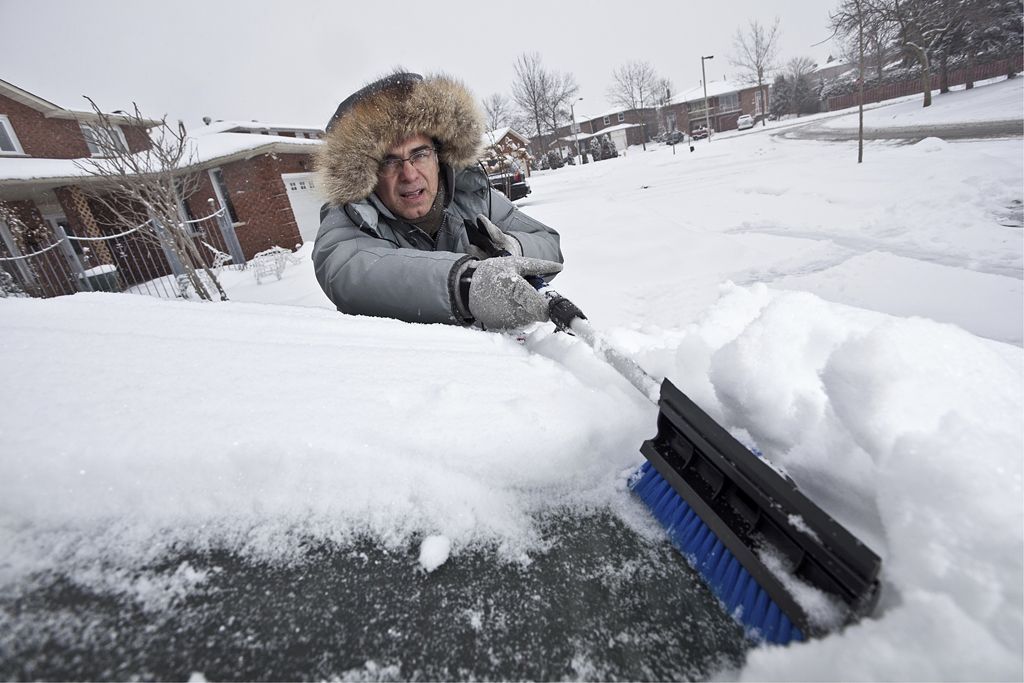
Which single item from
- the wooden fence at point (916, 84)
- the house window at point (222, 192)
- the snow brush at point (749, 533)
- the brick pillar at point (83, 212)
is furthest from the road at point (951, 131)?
the brick pillar at point (83, 212)

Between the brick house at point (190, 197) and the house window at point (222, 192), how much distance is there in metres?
0.02

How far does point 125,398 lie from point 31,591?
1.11 feet

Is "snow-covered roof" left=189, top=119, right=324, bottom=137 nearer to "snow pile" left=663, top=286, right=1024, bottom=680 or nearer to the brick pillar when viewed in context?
the brick pillar

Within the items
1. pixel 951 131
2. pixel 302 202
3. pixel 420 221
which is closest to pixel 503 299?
pixel 420 221

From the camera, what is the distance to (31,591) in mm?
516

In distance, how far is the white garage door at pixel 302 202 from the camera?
13.2 m

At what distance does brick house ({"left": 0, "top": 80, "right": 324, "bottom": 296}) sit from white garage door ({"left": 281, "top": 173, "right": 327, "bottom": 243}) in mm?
29

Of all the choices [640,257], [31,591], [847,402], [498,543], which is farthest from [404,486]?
[640,257]

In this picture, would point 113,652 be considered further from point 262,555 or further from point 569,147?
point 569,147

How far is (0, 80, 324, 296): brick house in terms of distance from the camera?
442 inches

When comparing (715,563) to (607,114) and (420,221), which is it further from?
(607,114)

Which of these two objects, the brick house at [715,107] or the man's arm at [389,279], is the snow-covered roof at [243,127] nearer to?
the man's arm at [389,279]

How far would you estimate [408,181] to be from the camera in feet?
7.60

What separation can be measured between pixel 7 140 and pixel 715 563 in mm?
20303
